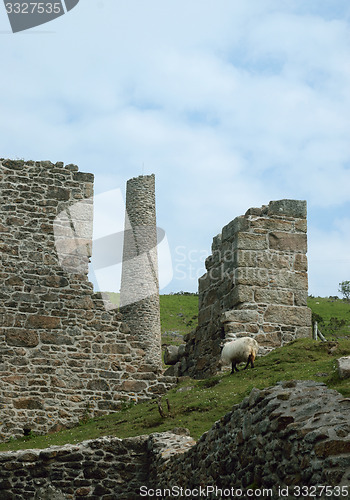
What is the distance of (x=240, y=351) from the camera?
49.2ft

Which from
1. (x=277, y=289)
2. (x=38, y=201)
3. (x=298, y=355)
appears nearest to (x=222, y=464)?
(x=298, y=355)

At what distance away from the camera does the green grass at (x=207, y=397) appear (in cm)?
1271

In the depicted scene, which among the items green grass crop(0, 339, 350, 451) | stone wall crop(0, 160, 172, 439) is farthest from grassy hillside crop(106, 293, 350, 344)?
green grass crop(0, 339, 350, 451)

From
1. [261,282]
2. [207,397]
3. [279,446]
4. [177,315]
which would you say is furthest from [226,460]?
[177,315]

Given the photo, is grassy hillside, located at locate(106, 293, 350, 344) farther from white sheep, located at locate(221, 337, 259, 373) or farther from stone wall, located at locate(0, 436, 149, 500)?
stone wall, located at locate(0, 436, 149, 500)

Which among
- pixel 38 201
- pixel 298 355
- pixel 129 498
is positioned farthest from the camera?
pixel 38 201

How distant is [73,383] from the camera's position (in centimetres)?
1730

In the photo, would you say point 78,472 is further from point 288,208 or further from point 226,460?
point 288,208

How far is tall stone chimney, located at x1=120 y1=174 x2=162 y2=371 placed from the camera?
138 ft

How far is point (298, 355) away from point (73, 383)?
5627 mm

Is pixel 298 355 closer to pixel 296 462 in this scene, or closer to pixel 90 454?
pixel 90 454

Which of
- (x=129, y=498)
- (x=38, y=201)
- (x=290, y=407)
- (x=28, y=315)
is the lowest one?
(x=129, y=498)

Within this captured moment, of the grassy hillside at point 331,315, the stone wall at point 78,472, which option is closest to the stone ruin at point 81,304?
the stone wall at point 78,472

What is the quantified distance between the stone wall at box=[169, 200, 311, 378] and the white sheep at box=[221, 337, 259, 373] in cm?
131
